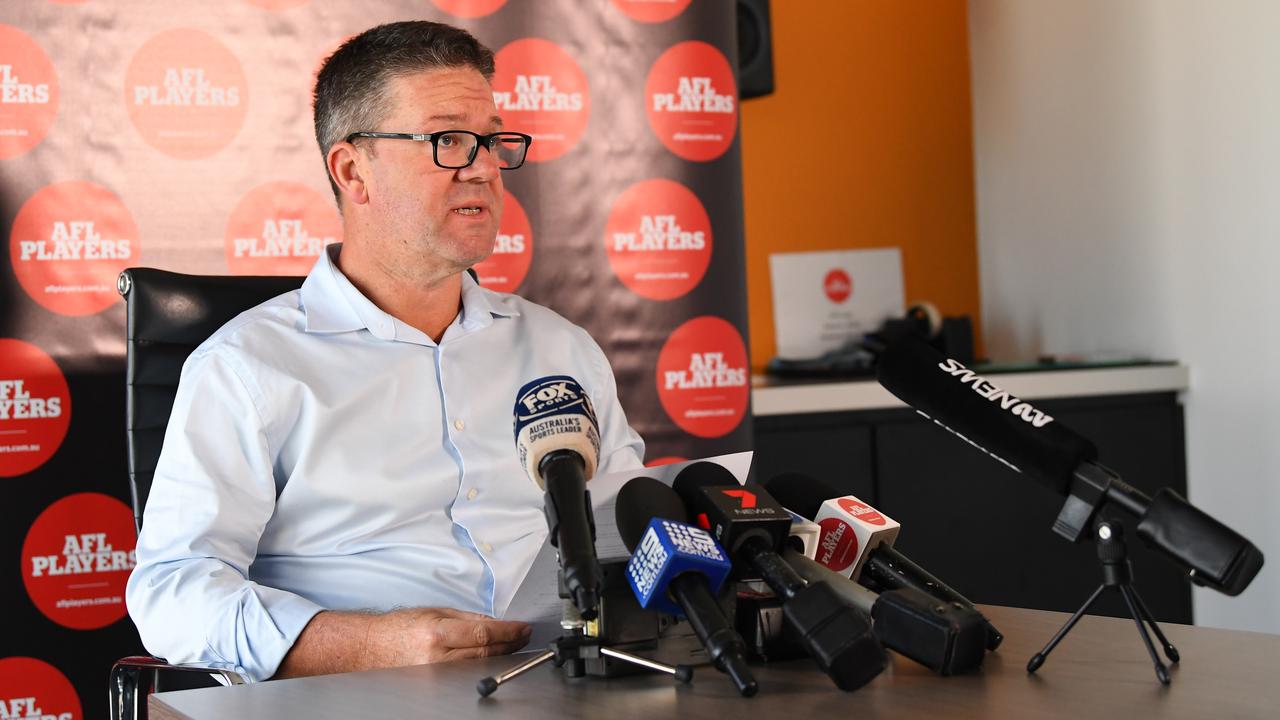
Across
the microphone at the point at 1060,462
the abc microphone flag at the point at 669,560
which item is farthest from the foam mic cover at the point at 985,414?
the abc microphone flag at the point at 669,560

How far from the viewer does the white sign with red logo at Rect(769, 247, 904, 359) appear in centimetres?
416

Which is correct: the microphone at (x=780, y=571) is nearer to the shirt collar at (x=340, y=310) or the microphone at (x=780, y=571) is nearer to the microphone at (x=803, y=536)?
the microphone at (x=803, y=536)

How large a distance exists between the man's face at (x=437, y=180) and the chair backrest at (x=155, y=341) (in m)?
0.32

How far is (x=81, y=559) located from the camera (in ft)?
7.98

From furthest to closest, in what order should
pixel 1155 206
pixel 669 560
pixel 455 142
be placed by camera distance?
pixel 1155 206 → pixel 455 142 → pixel 669 560

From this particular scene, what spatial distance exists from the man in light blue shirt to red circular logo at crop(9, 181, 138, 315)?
0.78 meters

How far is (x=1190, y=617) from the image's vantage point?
3561mm

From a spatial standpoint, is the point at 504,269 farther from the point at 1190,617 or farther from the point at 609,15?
the point at 1190,617

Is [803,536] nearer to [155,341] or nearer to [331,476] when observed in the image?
[331,476]

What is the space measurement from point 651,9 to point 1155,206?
5.48ft

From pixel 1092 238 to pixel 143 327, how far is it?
9.87 ft

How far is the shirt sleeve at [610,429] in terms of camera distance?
1.99 m

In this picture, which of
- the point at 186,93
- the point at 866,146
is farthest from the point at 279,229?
the point at 866,146

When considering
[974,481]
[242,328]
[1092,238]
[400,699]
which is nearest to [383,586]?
[242,328]
